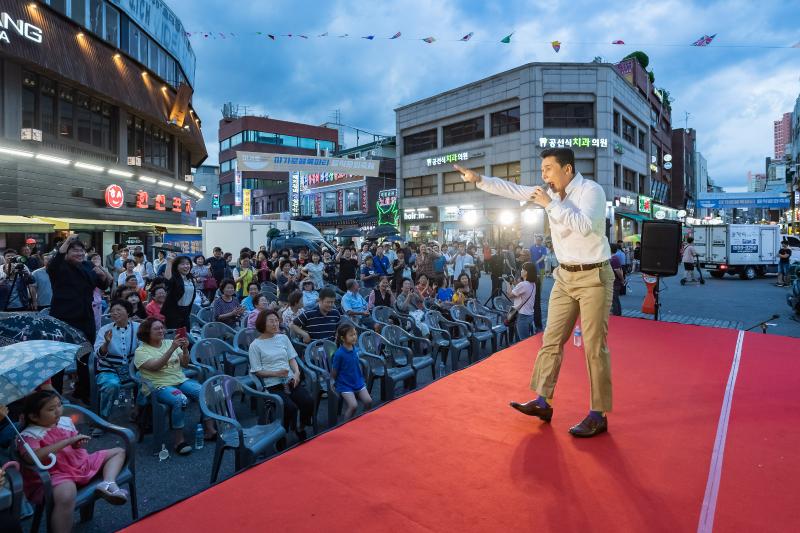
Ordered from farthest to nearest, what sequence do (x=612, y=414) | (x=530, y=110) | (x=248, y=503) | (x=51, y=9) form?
(x=530, y=110) < (x=51, y=9) < (x=612, y=414) < (x=248, y=503)

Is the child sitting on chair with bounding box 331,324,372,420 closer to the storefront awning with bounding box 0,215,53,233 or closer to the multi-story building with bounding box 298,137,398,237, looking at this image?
the storefront awning with bounding box 0,215,53,233

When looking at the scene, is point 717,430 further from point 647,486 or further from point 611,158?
point 611,158

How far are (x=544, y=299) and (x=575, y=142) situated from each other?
18.3m

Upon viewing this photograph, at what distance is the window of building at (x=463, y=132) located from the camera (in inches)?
1291

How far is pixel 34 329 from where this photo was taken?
405cm

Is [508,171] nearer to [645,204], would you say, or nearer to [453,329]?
[645,204]

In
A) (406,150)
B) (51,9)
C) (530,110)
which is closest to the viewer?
(51,9)

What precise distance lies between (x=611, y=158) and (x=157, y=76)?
85.4 feet

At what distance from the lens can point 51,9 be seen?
15836mm

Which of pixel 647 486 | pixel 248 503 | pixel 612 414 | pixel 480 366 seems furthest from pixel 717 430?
pixel 248 503

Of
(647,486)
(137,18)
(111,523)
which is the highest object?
(137,18)

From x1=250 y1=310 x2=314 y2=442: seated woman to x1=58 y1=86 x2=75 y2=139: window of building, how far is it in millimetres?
17797

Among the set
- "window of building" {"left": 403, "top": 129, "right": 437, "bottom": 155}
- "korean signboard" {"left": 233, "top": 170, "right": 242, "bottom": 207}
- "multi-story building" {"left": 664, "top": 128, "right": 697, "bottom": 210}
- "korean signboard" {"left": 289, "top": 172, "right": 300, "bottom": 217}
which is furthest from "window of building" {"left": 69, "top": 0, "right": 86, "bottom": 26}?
"multi-story building" {"left": 664, "top": 128, "right": 697, "bottom": 210}

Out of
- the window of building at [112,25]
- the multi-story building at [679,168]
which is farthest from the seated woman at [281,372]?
the multi-story building at [679,168]
